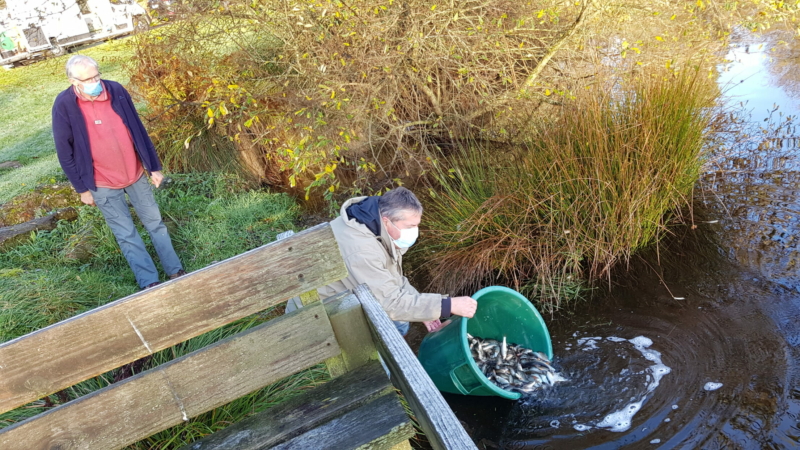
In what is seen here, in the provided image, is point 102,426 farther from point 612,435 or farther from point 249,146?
point 249,146

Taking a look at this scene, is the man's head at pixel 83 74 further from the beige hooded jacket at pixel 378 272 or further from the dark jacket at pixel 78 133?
the beige hooded jacket at pixel 378 272

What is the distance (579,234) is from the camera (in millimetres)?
4430

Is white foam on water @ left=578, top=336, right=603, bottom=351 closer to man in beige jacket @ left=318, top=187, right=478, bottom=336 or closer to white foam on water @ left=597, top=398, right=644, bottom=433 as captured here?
white foam on water @ left=597, top=398, right=644, bottom=433

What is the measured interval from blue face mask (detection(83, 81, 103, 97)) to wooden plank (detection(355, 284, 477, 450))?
312 cm

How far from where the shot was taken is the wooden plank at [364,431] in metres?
1.80

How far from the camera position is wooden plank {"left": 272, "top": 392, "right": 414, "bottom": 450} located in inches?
71.0

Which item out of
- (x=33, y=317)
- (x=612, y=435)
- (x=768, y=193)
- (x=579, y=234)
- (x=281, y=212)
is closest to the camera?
(x=612, y=435)

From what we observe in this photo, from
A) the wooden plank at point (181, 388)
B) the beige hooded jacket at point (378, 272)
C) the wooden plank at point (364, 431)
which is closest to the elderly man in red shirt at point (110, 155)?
the beige hooded jacket at point (378, 272)

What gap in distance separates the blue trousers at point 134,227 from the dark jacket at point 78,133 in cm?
19

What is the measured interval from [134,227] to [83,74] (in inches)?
51.9

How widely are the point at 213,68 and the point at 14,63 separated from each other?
1257 cm

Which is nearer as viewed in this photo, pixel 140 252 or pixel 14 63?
pixel 140 252

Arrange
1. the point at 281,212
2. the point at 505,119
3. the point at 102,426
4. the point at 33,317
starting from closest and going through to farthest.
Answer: the point at 102,426 < the point at 33,317 < the point at 505,119 < the point at 281,212

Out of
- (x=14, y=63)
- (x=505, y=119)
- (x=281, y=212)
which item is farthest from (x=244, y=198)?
(x=14, y=63)
